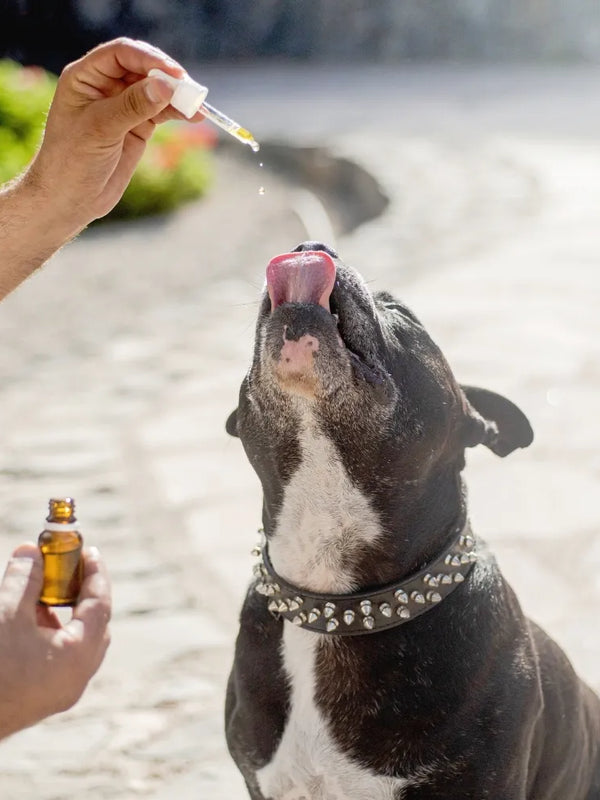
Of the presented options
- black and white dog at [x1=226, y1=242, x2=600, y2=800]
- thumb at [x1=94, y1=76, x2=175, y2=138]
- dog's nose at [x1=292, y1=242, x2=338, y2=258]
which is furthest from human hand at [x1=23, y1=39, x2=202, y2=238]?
black and white dog at [x1=226, y1=242, x2=600, y2=800]

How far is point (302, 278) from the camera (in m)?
2.29

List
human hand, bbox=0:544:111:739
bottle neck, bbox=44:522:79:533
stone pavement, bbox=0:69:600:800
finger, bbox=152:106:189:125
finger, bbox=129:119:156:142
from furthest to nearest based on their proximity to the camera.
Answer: stone pavement, bbox=0:69:600:800 → finger, bbox=129:119:156:142 → finger, bbox=152:106:189:125 → bottle neck, bbox=44:522:79:533 → human hand, bbox=0:544:111:739

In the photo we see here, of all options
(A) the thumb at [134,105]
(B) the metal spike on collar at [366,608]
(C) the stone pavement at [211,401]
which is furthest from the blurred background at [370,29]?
(B) the metal spike on collar at [366,608]

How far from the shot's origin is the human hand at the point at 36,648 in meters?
1.91

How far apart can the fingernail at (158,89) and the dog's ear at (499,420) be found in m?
0.93

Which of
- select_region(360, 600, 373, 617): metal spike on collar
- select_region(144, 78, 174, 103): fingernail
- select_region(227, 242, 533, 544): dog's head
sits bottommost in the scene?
select_region(360, 600, 373, 617): metal spike on collar

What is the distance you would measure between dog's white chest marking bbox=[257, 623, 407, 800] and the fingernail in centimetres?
113

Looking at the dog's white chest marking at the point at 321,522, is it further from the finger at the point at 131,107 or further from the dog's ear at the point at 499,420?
the finger at the point at 131,107

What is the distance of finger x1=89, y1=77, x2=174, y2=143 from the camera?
242 cm

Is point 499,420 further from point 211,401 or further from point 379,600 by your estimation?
point 211,401

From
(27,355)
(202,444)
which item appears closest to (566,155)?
(27,355)

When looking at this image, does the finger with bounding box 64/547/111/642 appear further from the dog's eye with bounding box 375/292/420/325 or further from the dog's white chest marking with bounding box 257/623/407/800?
the dog's eye with bounding box 375/292/420/325

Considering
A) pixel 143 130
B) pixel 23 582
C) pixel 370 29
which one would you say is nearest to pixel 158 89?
pixel 143 130

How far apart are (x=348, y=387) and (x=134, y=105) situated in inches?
31.2
